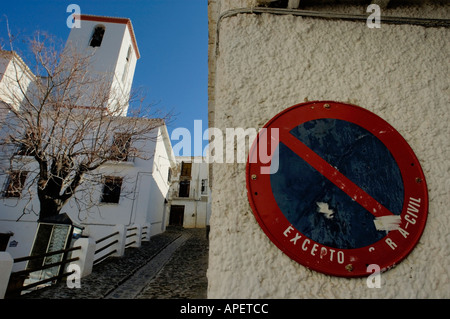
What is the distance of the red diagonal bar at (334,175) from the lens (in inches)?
36.4

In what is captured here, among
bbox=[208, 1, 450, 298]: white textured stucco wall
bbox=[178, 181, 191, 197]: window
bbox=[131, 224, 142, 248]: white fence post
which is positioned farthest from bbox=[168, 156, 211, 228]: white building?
bbox=[208, 1, 450, 298]: white textured stucco wall

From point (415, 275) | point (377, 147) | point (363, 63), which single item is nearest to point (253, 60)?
point (363, 63)

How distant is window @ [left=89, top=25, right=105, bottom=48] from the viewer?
52.9ft

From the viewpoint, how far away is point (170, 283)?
17.7 ft

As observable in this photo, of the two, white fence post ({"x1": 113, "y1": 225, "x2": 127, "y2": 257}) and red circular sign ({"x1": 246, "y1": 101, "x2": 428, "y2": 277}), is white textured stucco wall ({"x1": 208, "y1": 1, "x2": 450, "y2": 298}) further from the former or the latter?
white fence post ({"x1": 113, "y1": 225, "x2": 127, "y2": 257})

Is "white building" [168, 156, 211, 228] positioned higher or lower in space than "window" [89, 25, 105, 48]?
lower

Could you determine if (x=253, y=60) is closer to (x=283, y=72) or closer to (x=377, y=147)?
(x=283, y=72)

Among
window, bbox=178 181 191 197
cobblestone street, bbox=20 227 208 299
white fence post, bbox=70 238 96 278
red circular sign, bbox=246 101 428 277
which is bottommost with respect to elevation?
cobblestone street, bbox=20 227 208 299

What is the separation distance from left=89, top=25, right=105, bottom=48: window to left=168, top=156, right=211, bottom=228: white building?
13.3 metres

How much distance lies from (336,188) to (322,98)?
49 centimetres

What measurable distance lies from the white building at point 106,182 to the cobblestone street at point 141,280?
262 cm

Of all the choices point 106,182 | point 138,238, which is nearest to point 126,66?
point 106,182

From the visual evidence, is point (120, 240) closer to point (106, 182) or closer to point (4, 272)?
point (4, 272)

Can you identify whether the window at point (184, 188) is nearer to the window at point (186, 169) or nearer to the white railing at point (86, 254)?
the window at point (186, 169)
